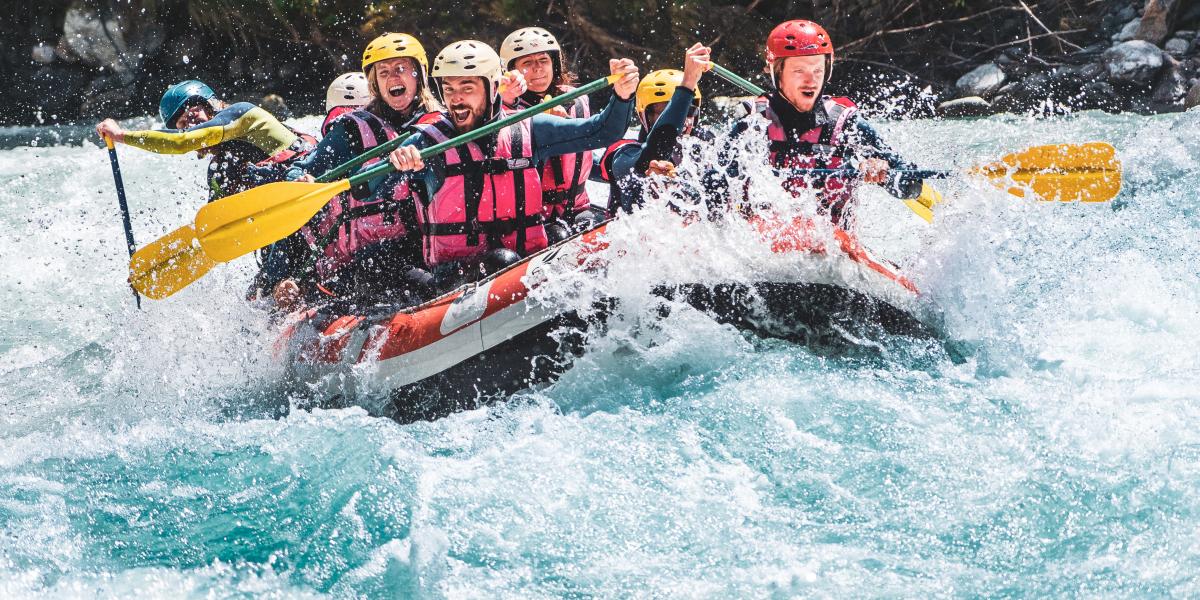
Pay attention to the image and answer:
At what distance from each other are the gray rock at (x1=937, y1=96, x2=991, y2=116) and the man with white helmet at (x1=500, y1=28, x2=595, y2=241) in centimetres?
513

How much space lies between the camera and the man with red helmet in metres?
4.01

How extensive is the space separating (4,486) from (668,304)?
2504 millimetres

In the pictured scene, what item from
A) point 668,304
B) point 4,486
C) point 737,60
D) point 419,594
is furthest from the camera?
point 737,60

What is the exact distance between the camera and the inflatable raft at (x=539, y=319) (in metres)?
3.90

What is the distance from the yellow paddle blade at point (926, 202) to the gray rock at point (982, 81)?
5.39 metres

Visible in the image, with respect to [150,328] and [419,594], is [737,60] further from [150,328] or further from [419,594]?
[419,594]

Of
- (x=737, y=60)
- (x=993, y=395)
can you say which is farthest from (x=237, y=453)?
(x=737, y=60)

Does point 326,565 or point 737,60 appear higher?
point 737,60

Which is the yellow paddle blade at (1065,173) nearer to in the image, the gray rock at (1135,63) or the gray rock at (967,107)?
the gray rock at (967,107)

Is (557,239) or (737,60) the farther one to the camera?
(737,60)

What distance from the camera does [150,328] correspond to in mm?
4855

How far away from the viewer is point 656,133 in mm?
3855

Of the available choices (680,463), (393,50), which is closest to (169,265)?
(393,50)

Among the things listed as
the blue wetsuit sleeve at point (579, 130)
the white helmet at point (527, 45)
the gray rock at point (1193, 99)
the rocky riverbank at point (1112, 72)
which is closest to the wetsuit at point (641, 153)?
the blue wetsuit sleeve at point (579, 130)
